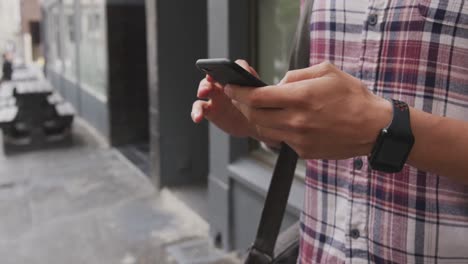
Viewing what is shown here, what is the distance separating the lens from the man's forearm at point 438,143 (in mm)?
831

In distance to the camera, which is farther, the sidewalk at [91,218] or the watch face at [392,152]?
the sidewalk at [91,218]

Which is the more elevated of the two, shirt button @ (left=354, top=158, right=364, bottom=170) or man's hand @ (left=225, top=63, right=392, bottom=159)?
man's hand @ (left=225, top=63, right=392, bottom=159)

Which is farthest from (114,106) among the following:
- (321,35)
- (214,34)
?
(321,35)

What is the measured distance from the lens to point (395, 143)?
81cm

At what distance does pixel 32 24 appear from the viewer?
24.2m

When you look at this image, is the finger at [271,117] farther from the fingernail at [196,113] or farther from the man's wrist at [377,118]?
the fingernail at [196,113]

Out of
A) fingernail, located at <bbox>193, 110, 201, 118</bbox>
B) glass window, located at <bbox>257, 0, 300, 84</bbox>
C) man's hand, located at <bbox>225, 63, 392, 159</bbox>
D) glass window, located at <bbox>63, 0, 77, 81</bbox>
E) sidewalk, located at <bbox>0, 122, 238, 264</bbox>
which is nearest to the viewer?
man's hand, located at <bbox>225, 63, 392, 159</bbox>

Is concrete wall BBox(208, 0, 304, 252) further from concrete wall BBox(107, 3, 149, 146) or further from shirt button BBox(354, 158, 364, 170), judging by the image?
concrete wall BBox(107, 3, 149, 146)

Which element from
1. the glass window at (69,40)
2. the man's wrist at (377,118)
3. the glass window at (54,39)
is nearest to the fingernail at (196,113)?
the man's wrist at (377,118)

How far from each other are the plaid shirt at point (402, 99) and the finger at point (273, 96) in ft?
1.19

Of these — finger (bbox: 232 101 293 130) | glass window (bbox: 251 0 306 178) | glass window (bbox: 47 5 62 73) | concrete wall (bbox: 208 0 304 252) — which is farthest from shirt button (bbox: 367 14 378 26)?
glass window (bbox: 47 5 62 73)

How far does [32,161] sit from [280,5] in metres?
5.13

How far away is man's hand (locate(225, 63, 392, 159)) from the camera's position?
779 millimetres

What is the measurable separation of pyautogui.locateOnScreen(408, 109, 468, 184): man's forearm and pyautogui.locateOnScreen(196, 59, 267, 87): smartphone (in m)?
0.26
